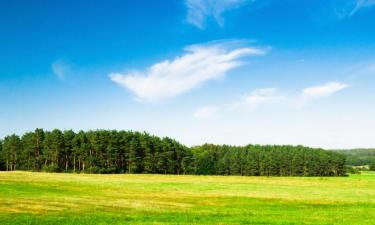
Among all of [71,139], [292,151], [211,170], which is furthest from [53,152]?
[292,151]

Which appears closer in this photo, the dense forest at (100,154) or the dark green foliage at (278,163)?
the dense forest at (100,154)

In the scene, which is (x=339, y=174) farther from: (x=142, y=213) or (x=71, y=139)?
(x=142, y=213)

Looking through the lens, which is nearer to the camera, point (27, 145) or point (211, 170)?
point (27, 145)

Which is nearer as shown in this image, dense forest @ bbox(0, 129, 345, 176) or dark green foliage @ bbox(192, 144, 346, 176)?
dense forest @ bbox(0, 129, 345, 176)

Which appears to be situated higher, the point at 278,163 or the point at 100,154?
the point at 100,154

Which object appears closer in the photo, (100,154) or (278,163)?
(100,154)

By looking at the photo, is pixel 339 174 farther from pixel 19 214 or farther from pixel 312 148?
pixel 19 214

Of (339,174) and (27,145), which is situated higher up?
(27,145)

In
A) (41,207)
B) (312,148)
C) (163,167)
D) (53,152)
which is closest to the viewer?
(41,207)

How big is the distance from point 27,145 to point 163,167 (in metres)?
45.5

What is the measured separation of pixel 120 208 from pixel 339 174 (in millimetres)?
152752

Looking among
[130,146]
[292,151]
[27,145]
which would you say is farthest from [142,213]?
[292,151]

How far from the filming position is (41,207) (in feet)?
110

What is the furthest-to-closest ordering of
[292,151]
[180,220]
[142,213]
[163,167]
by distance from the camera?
Answer: [292,151], [163,167], [142,213], [180,220]
